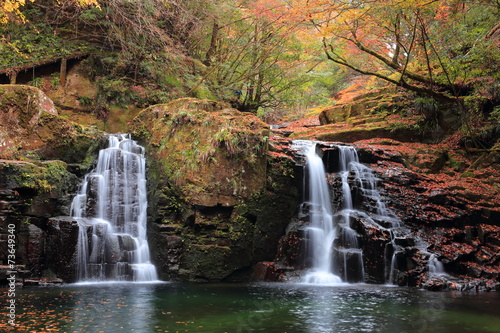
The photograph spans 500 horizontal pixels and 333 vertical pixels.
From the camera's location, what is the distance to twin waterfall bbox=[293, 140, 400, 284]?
32.6 ft

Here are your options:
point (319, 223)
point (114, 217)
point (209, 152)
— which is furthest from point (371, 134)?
point (114, 217)

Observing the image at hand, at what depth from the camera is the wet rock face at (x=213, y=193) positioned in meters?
9.75

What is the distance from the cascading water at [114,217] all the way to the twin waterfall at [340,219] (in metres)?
4.55

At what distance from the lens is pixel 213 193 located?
1002 cm

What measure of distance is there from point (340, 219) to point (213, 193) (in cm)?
384

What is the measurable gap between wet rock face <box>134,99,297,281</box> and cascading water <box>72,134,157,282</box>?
350mm

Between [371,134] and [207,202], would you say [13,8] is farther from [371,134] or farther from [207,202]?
[371,134]

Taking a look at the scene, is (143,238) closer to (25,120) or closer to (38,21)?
(25,120)

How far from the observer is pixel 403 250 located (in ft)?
32.8

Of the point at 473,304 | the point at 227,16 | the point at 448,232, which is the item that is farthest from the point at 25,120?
the point at 448,232

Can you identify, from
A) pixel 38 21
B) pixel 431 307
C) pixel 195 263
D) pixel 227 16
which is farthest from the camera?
pixel 227 16

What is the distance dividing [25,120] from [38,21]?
697 cm

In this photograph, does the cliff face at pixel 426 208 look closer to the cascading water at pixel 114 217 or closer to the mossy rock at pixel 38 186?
the cascading water at pixel 114 217

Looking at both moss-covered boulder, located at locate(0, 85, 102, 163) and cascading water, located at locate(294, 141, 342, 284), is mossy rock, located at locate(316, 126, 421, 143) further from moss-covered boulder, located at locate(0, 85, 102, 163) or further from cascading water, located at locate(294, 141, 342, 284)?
moss-covered boulder, located at locate(0, 85, 102, 163)
